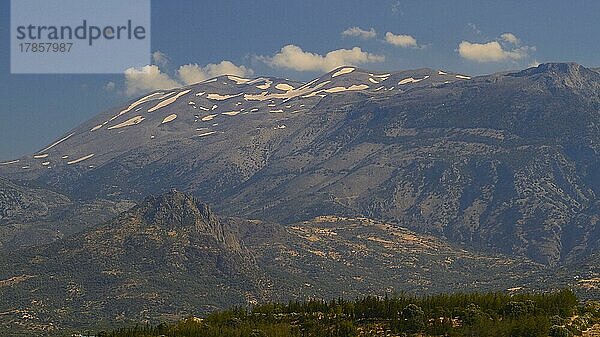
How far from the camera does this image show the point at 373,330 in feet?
240

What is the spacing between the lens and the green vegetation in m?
65.9

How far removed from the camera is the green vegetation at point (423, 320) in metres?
65.9

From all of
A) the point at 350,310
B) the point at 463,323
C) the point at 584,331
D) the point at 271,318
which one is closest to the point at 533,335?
the point at 584,331

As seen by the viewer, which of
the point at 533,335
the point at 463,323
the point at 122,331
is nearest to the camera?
the point at 533,335

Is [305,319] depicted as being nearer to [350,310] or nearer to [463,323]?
[350,310]

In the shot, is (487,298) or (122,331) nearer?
(487,298)

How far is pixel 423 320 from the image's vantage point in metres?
72.0

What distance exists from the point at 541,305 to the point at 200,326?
35.6 meters

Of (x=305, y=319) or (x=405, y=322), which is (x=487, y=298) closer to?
(x=405, y=322)

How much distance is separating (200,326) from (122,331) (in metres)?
10.9

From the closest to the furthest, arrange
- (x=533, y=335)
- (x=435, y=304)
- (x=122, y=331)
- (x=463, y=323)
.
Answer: (x=533, y=335) < (x=463, y=323) < (x=435, y=304) < (x=122, y=331)

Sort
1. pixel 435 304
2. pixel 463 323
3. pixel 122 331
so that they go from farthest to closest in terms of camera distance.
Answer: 1. pixel 122 331
2. pixel 435 304
3. pixel 463 323

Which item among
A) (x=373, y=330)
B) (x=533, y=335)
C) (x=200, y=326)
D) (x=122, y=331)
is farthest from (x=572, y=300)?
(x=122, y=331)

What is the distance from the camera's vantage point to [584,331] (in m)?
64.1
